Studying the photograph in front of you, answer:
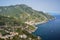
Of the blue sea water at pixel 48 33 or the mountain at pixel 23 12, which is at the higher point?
the mountain at pixel 23 12

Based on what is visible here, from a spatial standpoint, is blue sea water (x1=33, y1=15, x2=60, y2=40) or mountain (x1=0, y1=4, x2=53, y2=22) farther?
mountain (x1=0, y1=4, x2=53, y2=22)

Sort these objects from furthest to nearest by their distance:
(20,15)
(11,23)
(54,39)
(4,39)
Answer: (20,15) < (11,23) < (54,39) < (4,39)

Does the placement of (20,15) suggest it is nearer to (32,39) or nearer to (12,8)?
(12,8)

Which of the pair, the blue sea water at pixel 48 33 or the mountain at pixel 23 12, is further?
the mountain at pixel 23 12

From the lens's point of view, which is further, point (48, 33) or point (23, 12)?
point (23, 12)

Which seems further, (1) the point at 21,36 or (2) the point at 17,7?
(2) the point at 17,7

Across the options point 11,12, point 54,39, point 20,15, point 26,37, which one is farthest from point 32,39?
point 11,12

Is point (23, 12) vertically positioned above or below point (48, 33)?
above

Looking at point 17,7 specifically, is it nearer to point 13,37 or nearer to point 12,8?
point 12,8

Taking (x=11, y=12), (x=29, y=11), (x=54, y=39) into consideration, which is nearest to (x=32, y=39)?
(x=54, y=39)

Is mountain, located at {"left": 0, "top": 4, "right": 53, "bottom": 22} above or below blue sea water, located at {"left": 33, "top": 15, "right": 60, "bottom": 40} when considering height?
above

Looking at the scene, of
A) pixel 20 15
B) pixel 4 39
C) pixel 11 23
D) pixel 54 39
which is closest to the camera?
pixel 4 39
